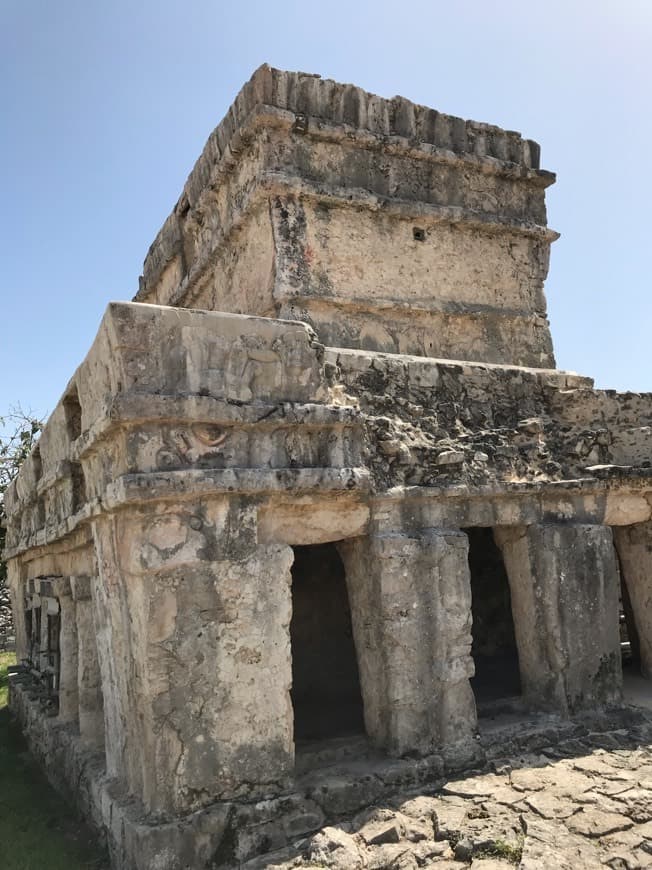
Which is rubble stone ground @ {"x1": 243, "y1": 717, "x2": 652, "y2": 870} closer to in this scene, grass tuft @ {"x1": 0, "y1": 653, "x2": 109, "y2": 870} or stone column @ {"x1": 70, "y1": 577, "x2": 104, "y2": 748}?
grass tuft @ {"x1": 0, "y1": 653, "x2": 109, "y2": 870}

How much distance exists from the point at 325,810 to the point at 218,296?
490 centimetres

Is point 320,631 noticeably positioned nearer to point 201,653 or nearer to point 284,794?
point 284,794

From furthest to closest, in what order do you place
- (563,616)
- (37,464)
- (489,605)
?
(489,605)
(37,464)
(563,616)

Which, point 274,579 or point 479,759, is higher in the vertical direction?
point 274,579

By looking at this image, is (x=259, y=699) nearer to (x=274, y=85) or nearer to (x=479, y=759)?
(x=479, y=759)

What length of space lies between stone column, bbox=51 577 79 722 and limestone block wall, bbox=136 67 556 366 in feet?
10.2

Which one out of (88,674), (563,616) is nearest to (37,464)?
(88,674)

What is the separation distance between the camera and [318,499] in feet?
14.3

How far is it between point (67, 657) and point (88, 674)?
0.87m

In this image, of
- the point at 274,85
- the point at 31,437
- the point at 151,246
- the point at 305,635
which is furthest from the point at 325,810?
the point at 31,437

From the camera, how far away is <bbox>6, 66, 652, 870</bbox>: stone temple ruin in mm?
3891

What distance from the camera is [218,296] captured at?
714 cm

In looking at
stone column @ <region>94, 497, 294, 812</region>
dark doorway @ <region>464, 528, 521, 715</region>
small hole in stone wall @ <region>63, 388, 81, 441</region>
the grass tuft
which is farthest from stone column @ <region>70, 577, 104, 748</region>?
dark doorway @ <region>464, 528, 521, 715</region>

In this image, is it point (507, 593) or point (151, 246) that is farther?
point (151, 246)
